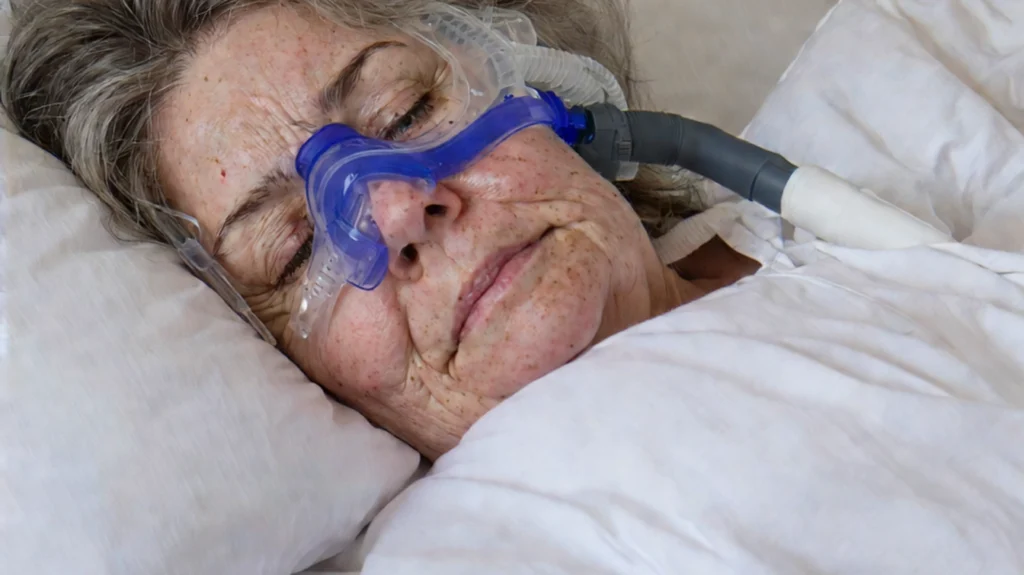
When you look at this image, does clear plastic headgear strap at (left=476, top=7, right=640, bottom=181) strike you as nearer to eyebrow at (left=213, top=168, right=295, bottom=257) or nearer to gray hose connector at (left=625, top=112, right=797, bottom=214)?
gray hose connector at (left=625, top=112, right=797, bottom=214)

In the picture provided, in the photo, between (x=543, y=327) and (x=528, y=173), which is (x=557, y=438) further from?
(x=528, y=173)

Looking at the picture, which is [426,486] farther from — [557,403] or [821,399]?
[821,399]

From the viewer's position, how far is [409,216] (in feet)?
2.94

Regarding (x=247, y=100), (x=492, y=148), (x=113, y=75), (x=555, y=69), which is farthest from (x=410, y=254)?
(x=113, y=75)

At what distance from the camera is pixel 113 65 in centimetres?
106

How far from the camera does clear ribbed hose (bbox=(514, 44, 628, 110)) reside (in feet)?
3.62

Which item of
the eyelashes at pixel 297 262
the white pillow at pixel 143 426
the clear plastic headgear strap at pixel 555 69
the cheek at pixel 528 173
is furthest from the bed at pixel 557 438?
the clear plastic headgear strap at pixel 555 69

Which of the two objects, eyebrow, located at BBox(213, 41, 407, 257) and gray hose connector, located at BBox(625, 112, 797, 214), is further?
gray hose connector, located at BBox(625, 112, 797, 214)

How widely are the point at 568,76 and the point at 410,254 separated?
40cm

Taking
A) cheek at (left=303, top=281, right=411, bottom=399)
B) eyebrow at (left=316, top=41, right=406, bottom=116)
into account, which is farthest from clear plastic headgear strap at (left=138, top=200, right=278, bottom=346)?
eyebrow at (left=316, top=41, right=406, bottom=116)

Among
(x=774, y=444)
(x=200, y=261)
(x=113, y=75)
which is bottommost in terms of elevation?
(x=200, y=261)

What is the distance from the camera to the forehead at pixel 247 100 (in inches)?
37.7

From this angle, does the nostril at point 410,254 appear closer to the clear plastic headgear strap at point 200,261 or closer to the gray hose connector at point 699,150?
the clear plastic headgear strap at point 200,261

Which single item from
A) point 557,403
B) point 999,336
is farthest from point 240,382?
point 999,336
